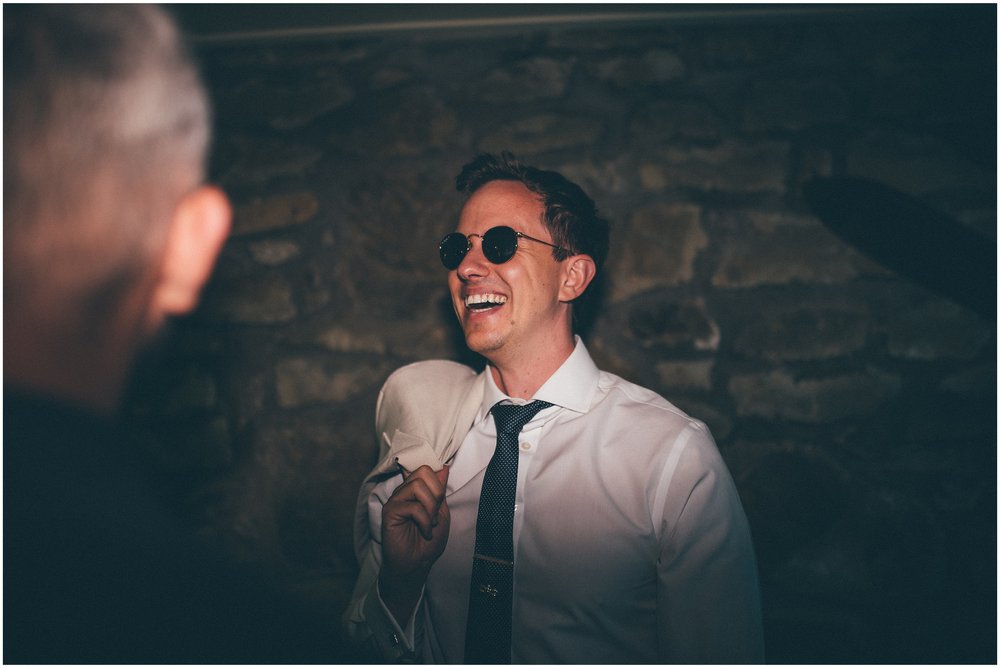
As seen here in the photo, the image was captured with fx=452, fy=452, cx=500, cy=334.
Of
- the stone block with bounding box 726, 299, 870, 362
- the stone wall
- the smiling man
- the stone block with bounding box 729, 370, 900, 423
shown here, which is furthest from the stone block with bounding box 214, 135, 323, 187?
the stone block with bounding box 729, 370, 900, 423

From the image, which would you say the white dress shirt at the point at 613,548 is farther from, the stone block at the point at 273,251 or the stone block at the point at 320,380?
the stone block at the point at 273,251

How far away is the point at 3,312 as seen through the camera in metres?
0.62

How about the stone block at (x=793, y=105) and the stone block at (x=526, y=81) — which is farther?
the stone block at (x=526, y=81)

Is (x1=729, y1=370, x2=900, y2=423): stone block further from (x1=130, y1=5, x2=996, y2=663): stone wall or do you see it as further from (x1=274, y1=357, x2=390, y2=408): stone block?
(x1=274, y1=357, x2=390, y2=408): stone block

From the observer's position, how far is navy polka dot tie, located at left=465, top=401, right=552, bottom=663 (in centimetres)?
132

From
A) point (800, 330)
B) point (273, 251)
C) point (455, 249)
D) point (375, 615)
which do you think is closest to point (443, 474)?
point (375, 615)

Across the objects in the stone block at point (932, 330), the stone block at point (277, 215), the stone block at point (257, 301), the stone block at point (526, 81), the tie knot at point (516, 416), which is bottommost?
the tie knot at point (516, 416)

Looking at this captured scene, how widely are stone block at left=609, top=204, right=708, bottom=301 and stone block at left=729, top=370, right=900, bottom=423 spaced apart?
22.9 inches

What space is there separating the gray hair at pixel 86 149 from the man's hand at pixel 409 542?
97 cm

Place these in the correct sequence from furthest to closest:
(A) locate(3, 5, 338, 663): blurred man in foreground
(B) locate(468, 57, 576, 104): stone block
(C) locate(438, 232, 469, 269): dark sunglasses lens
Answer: (B) locate(468, 57, 576, 104): stone block < (C) locate(438, 232, 469, 269): dark sunglasses lens < (A) locate(3, 5, 338, 663): blurred man in foreground

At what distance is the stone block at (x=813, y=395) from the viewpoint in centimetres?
199

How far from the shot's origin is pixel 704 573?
1237mm

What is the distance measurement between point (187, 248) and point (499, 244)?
917 millimetres

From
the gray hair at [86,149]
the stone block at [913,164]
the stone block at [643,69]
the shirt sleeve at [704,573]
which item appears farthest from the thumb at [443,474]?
the stone block at [913,164]
